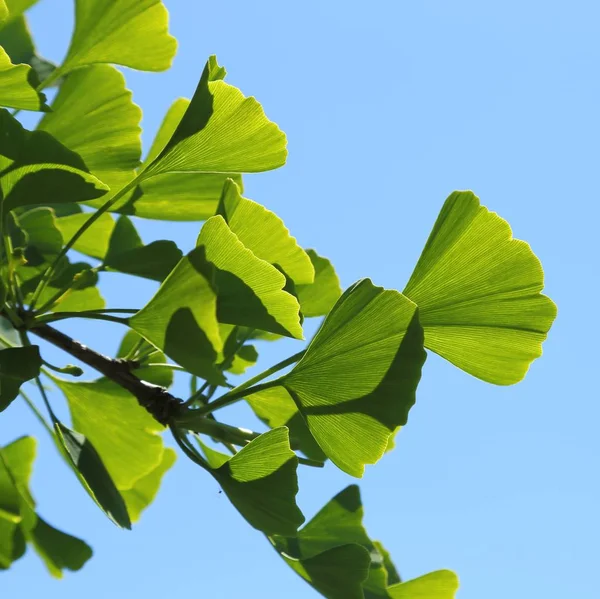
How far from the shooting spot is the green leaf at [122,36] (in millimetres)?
1105

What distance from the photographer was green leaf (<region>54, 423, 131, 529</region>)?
3.55ft

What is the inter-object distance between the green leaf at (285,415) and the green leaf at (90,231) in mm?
367

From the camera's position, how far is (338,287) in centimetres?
129

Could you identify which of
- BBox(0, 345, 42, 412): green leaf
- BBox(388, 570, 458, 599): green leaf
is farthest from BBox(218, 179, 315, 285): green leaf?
BBox(388, 570, 458, 599): green leaf

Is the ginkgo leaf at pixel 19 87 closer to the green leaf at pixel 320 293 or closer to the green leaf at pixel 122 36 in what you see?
the green leaf at pixel 122 36

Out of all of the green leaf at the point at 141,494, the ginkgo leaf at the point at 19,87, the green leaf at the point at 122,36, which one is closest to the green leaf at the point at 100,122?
the green leaf at the point at 122,36

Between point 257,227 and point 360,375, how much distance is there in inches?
8.6

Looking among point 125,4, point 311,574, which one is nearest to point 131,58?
point 125,4

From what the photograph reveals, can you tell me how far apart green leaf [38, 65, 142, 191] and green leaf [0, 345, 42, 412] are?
280 mm

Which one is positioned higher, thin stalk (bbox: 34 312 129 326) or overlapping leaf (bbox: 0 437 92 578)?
thin stalk (bbox: 34 312 129 326)

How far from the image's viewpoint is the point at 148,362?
1.27 m

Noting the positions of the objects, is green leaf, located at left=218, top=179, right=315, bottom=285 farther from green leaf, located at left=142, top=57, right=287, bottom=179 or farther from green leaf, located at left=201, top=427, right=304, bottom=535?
green leaf, located at left=201, top=427, right=304, bottom=535

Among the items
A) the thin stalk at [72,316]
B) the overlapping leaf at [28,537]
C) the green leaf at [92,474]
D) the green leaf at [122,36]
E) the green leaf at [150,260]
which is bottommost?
the overlapping leaf at [28,537]

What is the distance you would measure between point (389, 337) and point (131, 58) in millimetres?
517
